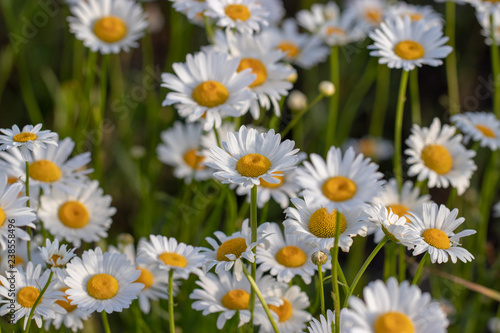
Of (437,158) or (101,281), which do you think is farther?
(437,158)

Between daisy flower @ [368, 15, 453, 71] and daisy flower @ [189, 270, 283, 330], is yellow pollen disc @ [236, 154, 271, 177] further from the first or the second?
daisy flower @ [368, 15, 453, 71]

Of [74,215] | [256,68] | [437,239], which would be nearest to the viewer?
[437,239]

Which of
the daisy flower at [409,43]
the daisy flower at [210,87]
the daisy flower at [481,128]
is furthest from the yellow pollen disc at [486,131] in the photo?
the daisy flower at [210,87]

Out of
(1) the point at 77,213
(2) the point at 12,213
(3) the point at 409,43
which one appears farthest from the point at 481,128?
(2) the point at 12,213

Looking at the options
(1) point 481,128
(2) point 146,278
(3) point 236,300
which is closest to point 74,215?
(2) point 146,278

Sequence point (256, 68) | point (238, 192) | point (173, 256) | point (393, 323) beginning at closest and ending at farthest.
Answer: point (393, 323) → point (173, 256) → point (238, 192) → point (256, 68)

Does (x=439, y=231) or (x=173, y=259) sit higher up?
(x=439, y=231)

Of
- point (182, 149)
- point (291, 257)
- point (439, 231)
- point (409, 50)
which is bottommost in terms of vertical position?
point (291, 257)

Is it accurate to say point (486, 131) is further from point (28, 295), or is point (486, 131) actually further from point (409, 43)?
point (28, 295)
